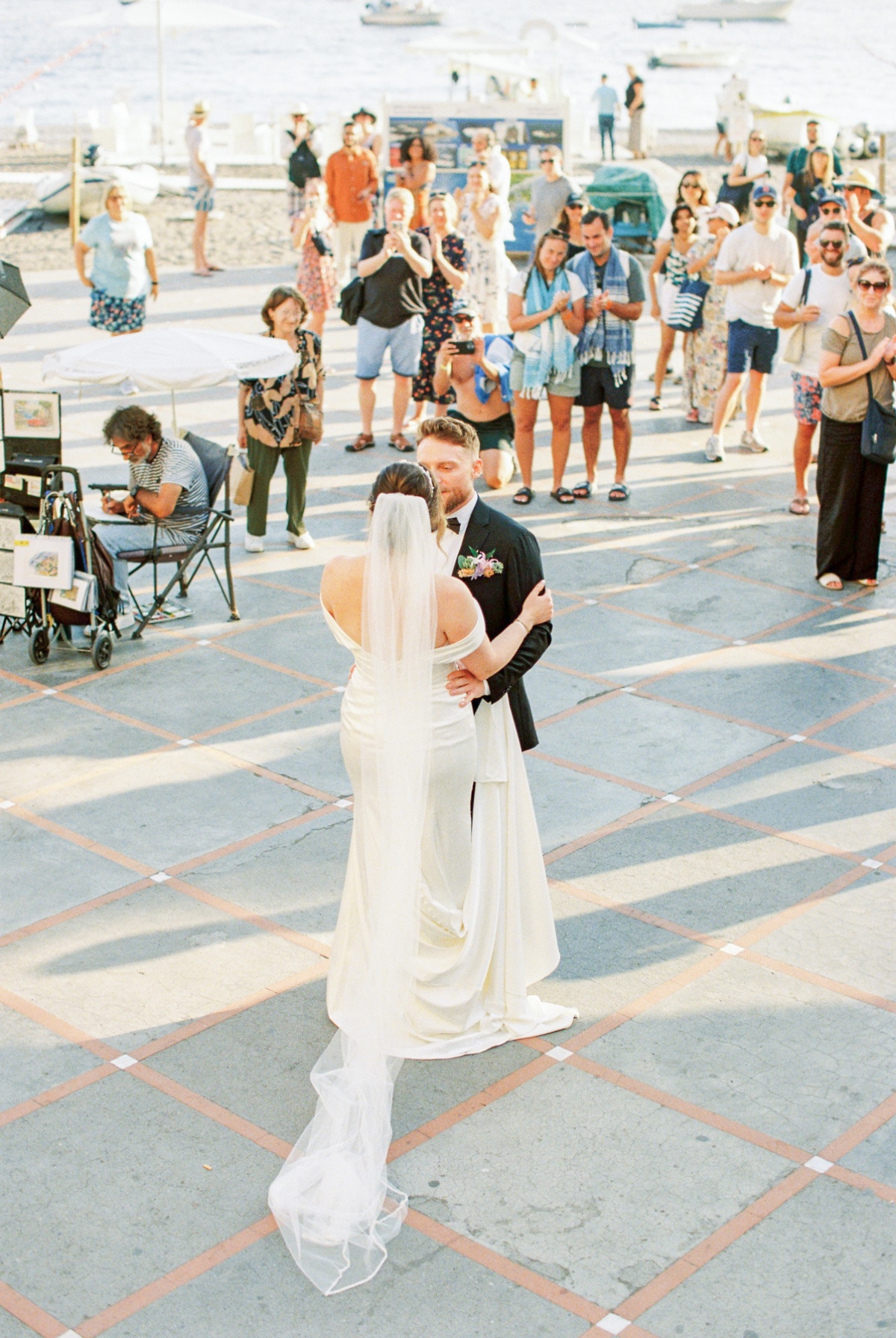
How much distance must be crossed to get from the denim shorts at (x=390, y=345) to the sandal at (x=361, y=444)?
51 centimetres

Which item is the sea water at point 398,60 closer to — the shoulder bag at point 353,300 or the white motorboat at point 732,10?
the white motorboat at point 732,10

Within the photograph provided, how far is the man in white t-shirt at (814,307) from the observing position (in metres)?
10.4

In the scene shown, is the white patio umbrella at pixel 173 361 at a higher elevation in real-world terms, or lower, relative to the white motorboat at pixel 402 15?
lower

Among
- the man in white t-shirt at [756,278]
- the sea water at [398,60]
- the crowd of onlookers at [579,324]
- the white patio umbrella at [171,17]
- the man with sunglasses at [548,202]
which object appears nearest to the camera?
the crowd of onlookers at [579,324]

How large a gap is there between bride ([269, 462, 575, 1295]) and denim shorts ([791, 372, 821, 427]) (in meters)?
6.28

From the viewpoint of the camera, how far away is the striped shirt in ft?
29.6

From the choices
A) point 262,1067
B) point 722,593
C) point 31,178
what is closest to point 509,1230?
point 262,1067

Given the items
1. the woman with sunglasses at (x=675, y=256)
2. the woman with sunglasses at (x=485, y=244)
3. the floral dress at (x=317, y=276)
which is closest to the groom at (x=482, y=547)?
the woman with sunglasses at (x=675, y=256)

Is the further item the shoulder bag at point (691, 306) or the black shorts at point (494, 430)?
the shoulder bag at point (691, 306)

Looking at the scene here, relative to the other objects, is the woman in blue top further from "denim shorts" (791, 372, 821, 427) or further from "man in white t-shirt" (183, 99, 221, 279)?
"denim shorts" (791, 372, 821, 427)

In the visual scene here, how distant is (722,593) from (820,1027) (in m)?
4.82

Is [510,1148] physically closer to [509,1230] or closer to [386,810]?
[509,1230]

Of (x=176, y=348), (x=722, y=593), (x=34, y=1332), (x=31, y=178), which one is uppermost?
(x=31, y=178)

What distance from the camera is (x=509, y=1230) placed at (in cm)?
432
